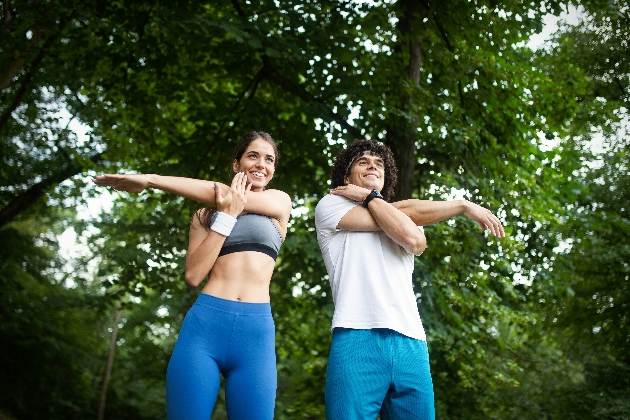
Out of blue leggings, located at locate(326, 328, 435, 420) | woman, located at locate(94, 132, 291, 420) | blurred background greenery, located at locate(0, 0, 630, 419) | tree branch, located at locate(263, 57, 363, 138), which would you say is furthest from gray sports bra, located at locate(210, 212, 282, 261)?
tree branch, located at locate(263, 57, 363, 138)

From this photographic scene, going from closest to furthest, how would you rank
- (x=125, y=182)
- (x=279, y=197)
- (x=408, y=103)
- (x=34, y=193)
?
(x=125, y=182) → (x=279, y=197) → (x=408, y=103) → (x=34, y=193)

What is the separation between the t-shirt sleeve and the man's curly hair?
234 mm

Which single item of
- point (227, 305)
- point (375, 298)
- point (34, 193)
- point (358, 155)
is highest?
point (34, 193)

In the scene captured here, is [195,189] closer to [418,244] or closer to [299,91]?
[418,244]

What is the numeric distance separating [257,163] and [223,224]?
1.43 ft

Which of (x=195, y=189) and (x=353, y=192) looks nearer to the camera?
(x=195, y=189)

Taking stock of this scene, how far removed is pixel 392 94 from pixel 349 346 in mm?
5068

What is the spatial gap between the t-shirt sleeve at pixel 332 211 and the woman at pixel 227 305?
19 centimetres

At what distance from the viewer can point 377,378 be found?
233 cm

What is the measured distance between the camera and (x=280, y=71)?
296 inches

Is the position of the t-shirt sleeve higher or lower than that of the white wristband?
higher

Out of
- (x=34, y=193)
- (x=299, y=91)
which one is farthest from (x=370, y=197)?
(x=34, y=193)

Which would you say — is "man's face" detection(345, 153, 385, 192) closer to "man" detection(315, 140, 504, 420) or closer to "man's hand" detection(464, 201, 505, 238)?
"man" detection(315, 140, 504, 420)

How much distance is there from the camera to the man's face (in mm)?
2852
